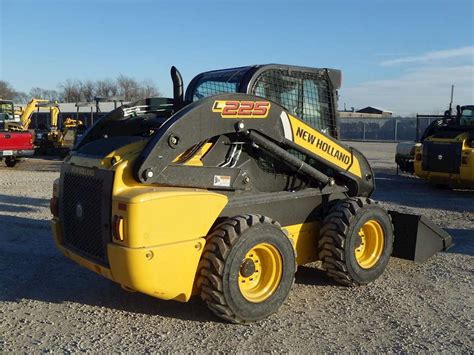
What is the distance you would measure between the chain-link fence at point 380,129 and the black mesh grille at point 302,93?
122ft

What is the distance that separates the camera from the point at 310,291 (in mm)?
5344

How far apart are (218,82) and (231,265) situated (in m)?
2.16

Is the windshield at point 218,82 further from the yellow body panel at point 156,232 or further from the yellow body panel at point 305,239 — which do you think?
the yellow body panel at point 305,239

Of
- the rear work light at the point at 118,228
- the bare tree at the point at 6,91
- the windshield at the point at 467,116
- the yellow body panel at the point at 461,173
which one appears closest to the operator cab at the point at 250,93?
the rear work light at the point at 118,228

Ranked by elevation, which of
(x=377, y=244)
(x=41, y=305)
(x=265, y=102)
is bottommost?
(x=41, y=305)

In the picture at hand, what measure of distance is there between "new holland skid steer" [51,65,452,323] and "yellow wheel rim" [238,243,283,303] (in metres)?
0.01

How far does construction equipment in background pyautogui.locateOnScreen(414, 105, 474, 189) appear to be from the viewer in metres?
12.1

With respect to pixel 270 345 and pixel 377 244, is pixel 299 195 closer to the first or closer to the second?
pixel 377 244

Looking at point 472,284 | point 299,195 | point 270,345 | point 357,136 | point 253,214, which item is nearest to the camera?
point 270,345

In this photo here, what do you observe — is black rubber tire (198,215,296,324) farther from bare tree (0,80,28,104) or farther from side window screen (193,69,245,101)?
bare tree (0,80,28,104)

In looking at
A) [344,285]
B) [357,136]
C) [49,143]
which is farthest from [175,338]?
[357,136]

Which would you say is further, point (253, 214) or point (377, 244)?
point (377, 244)

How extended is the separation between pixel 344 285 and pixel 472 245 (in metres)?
2.93

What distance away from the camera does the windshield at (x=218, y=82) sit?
5.27 m
